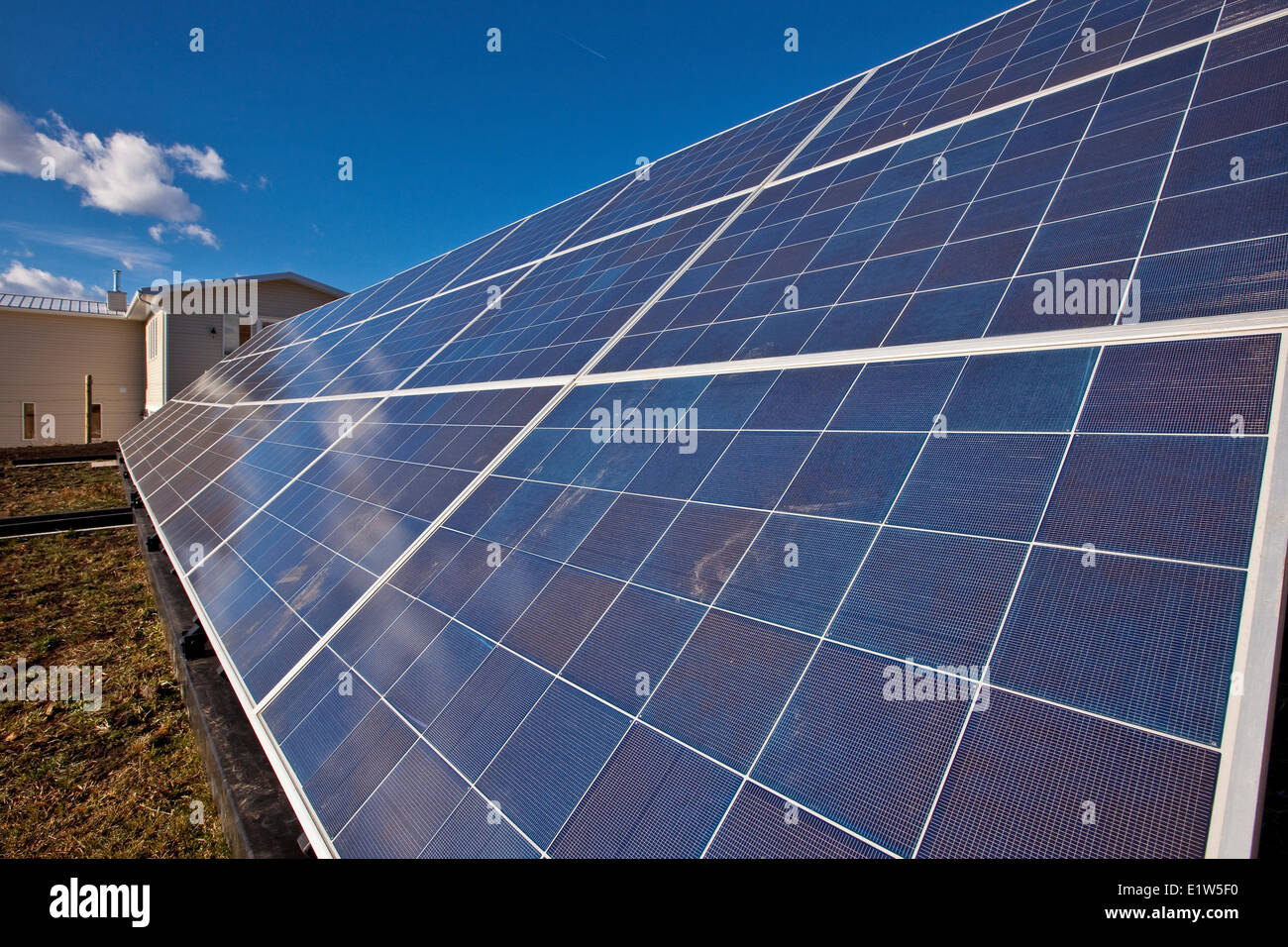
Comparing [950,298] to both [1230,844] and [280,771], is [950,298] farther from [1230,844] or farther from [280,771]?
[280,771]

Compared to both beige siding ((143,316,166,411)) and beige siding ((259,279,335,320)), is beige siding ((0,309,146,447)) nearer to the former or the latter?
beige siding ((143,316,166,411))

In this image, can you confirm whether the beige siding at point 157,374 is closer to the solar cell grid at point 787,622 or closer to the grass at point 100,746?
the grass at point 100,746

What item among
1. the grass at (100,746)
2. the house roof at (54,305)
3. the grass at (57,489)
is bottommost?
the grass at (100,746)

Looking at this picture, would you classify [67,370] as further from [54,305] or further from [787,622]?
[787,622]

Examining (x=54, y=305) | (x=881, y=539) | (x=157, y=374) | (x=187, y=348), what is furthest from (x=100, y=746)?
(x=54, y=305)

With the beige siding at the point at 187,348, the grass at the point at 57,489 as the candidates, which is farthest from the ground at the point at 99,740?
the beige siding at the point at 187,348

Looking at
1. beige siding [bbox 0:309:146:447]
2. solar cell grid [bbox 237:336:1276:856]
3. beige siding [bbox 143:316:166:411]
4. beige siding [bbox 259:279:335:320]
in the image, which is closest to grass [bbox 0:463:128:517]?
beige siding [bbox 143:316:166:411]

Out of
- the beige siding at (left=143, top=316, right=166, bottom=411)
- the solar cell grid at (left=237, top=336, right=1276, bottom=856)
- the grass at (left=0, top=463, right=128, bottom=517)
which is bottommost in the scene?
the grass at (left=0, top=463, right=128, bottom=517)
